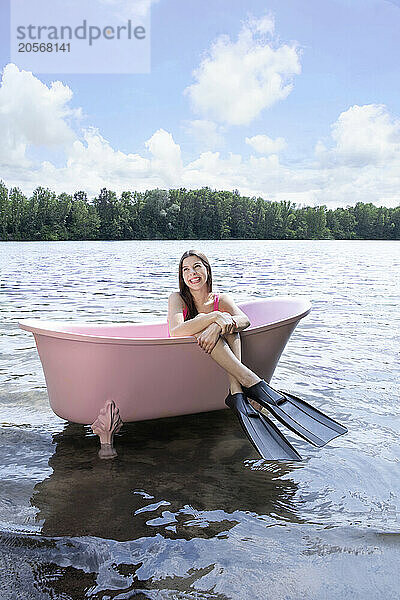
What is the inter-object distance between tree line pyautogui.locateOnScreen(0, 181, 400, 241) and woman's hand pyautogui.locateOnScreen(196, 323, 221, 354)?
120 feet

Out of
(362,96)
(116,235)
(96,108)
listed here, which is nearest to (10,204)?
(116,235)

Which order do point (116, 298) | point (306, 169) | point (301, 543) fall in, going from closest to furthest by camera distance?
1. point (301, 543)
2. point (116, 298)
3. point (306, 169)

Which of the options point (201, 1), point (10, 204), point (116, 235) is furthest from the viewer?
point (116, 235)

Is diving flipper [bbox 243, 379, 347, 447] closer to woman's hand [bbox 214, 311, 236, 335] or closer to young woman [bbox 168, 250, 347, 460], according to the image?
young woman [bbox 168, 250, 347, 460]

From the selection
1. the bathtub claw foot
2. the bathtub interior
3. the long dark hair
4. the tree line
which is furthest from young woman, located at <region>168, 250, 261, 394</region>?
the tree line

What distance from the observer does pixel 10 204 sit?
38.2 meters

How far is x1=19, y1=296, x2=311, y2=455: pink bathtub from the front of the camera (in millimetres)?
2857

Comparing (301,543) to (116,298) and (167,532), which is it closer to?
(167,532)

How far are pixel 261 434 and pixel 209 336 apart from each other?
20.3 inches

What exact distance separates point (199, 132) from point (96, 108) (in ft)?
27.1

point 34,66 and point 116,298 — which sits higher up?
point 34,66

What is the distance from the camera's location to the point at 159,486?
255cm

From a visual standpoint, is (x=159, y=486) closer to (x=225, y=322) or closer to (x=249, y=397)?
(x=249, y=397)

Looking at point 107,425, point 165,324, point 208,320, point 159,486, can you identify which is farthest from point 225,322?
point 165,324
